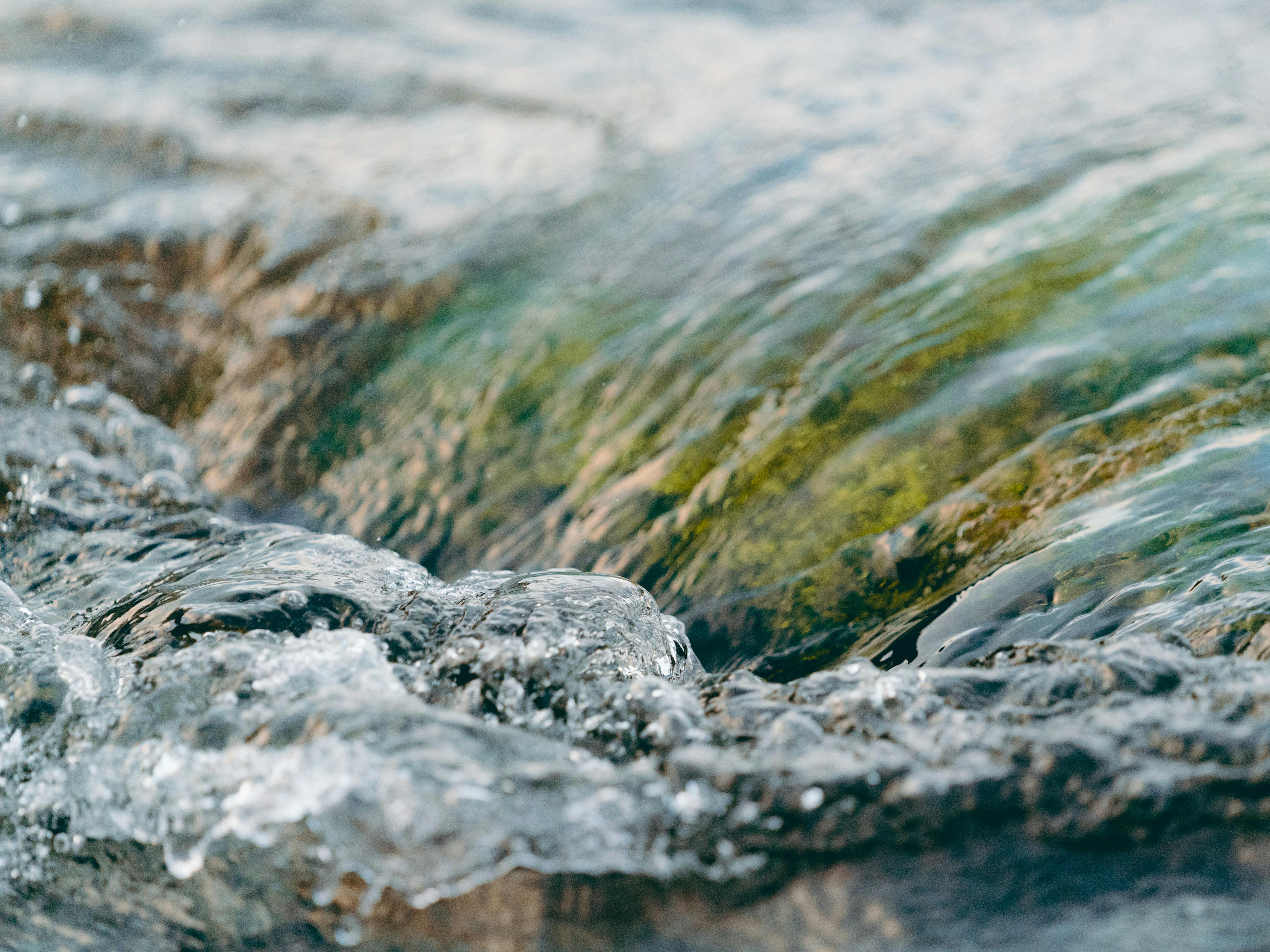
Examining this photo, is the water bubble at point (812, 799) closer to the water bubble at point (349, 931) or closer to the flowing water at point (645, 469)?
the flowing water at point (645, 469)

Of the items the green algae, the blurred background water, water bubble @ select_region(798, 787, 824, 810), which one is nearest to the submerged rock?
water bubble @ select_region(798, 787, 824, 810)

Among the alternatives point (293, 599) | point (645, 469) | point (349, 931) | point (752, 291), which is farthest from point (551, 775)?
point (752, 291)

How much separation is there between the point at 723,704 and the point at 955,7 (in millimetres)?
5659

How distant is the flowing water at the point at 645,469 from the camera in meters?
1.53

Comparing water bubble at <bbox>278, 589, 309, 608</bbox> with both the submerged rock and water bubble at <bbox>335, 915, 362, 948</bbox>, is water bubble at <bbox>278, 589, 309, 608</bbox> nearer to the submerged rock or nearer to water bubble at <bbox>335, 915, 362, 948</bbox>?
the submerged rock

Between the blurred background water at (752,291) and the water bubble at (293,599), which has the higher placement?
the blurred background water at (752,291)

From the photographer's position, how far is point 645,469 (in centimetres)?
303

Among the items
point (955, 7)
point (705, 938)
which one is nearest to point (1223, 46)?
point (955, 7)

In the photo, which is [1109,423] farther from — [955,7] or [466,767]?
[955,7]

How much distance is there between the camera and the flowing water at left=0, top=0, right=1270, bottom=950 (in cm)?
153

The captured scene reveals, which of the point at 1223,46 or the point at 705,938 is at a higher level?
the point at 1223,46

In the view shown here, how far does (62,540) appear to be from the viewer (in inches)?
112

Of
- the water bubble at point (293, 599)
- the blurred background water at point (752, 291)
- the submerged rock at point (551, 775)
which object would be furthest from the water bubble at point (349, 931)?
the blurred background water at point (752, 291)

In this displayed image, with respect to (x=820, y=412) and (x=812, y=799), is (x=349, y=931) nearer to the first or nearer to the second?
(x=812, y=799)
